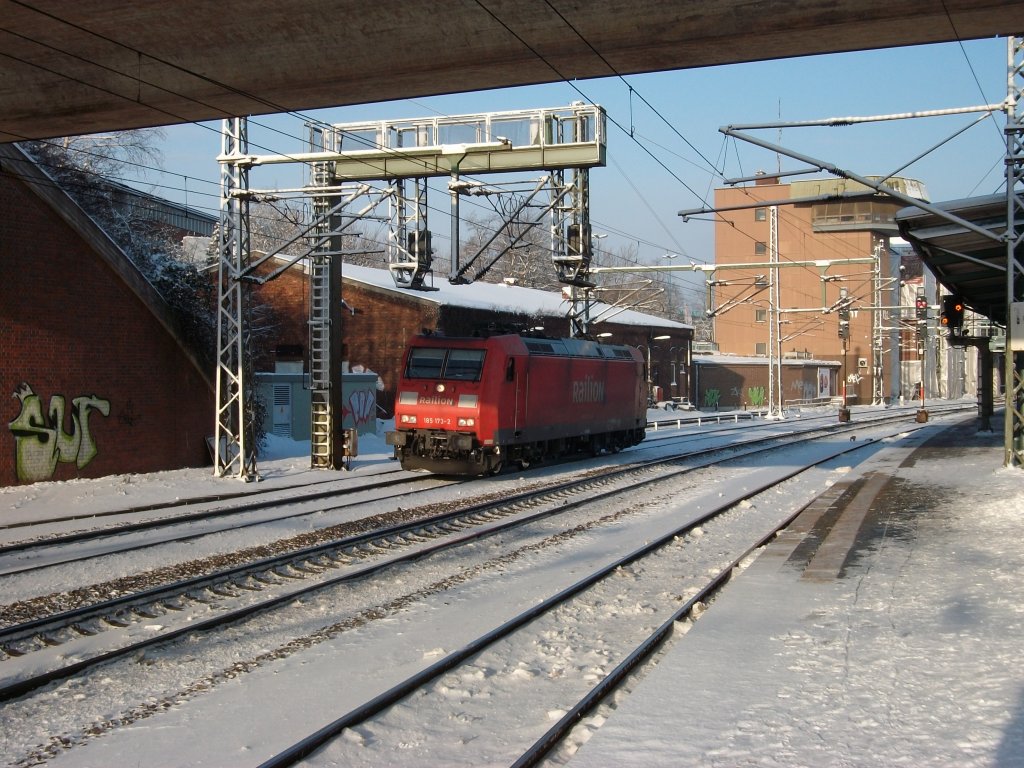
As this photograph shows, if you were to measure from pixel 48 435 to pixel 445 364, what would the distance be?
300 inches

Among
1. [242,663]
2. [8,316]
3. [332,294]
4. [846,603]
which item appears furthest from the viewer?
[332,294]

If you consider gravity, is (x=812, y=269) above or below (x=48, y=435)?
above

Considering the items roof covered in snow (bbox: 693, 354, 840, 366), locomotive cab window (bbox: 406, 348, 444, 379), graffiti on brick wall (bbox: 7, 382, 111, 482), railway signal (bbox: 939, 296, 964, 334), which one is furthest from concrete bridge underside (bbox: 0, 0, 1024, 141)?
roof covered in snow (bbox: 693, 354, 840, 366)

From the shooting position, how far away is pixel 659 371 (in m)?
56.5

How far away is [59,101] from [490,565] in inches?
370

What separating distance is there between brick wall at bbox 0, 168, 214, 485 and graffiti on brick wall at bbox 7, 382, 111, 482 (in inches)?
0.7

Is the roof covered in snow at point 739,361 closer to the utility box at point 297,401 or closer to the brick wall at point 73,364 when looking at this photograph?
the utility box at point 297,401

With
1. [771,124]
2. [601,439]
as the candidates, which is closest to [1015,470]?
[771,124]

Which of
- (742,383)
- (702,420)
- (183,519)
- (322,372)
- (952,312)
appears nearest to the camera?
(183,519)

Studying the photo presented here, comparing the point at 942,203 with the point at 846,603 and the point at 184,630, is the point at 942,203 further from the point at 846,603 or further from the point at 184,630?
the point at 184,630

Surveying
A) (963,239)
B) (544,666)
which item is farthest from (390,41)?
(963,239)

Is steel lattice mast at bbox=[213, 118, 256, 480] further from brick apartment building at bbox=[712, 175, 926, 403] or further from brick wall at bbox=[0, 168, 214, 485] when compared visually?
brick apartment building at bbox=[712, 175, 926, 403]

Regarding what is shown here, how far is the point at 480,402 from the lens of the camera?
1919 cm

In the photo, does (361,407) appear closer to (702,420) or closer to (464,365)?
(464,365)
